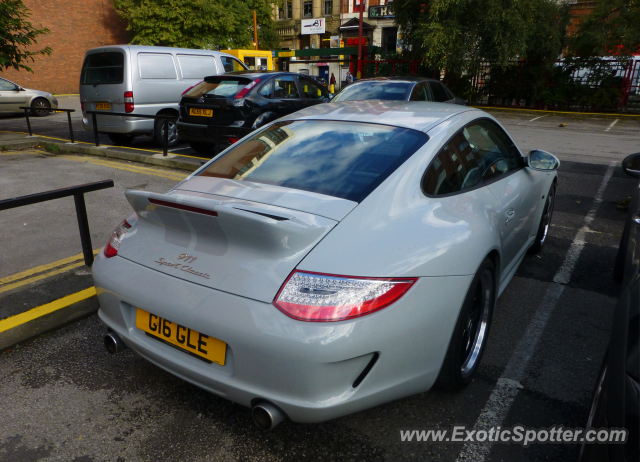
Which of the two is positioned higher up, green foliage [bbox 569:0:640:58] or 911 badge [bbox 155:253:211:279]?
green foliage [bbox 569:0:640:58]

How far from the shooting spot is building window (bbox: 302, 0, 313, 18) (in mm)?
49031

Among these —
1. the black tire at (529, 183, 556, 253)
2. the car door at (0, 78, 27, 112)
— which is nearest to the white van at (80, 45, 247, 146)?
the black tire at (529, 183, 556, 253)

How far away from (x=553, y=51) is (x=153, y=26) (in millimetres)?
27942

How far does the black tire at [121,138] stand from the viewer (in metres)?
10.8

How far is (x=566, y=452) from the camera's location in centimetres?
220

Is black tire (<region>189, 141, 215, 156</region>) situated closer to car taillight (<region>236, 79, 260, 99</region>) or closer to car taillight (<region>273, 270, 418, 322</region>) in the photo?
car taillight (<region>236, 79, 260, 99</region>)

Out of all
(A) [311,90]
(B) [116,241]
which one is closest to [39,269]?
A: (B) [116,241]

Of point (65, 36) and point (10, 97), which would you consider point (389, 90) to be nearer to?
point (10, 97)

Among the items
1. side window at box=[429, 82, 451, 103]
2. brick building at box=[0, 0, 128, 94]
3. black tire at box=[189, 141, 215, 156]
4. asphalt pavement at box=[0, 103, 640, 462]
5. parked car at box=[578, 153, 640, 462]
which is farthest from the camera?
brick building at box=[0, 0, 128, 94]

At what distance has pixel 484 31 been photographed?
2059 cm

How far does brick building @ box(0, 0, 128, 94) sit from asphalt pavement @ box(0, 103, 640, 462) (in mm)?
36089

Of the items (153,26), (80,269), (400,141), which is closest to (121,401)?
(80,269)

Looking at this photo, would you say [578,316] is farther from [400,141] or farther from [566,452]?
[400,141]

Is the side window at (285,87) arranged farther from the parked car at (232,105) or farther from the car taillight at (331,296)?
the car taillight at (331,296)
